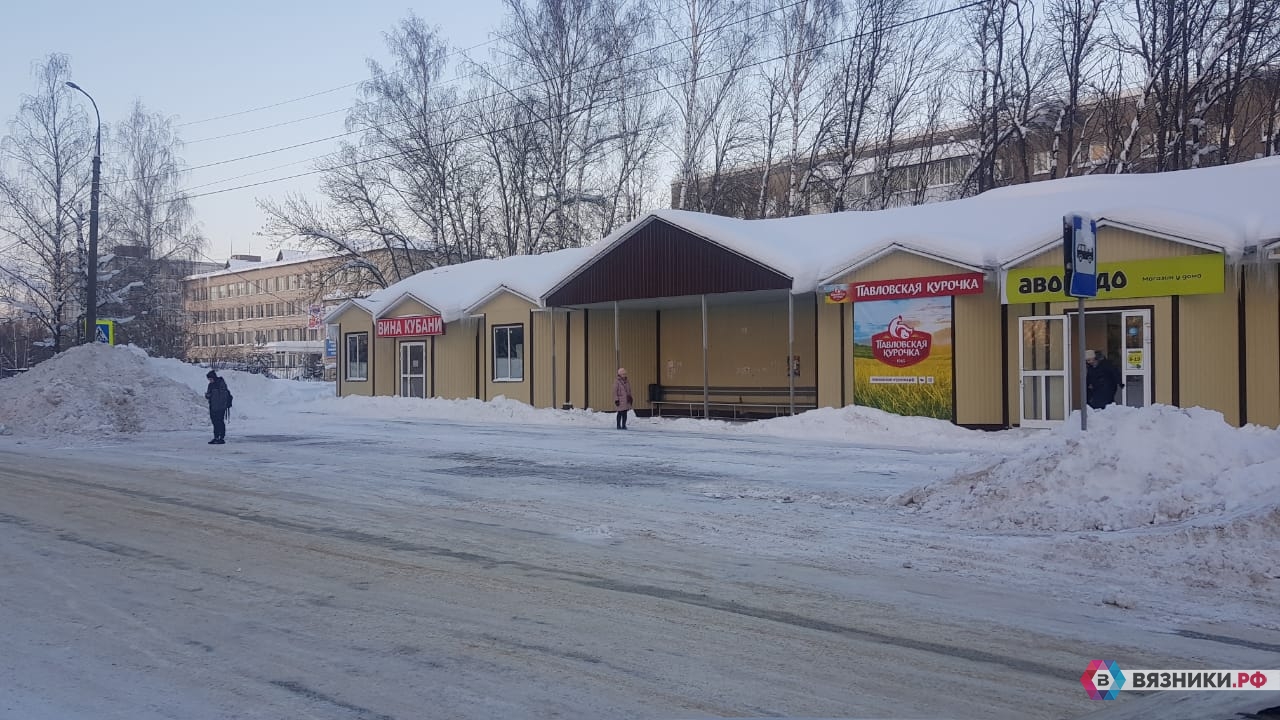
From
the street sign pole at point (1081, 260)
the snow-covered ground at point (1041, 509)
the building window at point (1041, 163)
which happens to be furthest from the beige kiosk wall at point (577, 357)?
the building window at point (1041, 163)

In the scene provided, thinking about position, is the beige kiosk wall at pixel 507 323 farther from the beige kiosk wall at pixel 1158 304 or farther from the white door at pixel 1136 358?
the white door at pixel 1136 358

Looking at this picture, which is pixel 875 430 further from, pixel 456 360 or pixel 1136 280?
pixel 456 360

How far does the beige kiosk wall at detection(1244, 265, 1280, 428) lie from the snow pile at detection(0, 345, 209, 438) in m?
23.4

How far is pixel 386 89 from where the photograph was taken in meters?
44.2

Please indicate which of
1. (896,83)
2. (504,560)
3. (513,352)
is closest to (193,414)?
(513,352)

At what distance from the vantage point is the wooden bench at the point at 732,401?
27547 mm

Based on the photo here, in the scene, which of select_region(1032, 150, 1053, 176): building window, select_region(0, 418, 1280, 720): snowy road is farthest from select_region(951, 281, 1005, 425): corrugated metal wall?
select_region(1032, 150, 1053, 176): building window

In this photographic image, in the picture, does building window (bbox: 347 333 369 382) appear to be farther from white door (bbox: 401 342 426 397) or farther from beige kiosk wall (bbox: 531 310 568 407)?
beige kiosk wall (bbox: 531 310 568 407)

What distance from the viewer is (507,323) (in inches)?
1256

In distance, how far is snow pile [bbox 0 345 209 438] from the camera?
77.3 feet

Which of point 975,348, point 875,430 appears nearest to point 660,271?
point 875,430

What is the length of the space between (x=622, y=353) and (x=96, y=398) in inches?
562

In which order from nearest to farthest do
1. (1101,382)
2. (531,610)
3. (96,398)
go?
(531,610), (1101,382), (96,398)

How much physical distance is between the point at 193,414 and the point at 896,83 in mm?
29451
